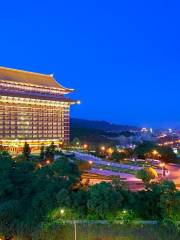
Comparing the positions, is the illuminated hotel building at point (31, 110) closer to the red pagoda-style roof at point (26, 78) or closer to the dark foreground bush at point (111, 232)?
the red pagoda-style roof at point (26, 78)

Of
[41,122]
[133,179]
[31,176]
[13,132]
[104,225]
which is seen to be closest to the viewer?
[104,225]

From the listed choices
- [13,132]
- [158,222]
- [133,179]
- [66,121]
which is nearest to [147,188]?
[158,222]

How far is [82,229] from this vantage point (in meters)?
18.8

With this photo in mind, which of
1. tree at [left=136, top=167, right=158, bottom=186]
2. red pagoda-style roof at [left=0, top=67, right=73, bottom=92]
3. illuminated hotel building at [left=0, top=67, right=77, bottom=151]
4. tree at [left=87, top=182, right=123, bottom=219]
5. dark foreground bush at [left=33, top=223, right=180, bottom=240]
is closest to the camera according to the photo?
dark foreground bush at [left=33, top=223, right=180, bottom=240]

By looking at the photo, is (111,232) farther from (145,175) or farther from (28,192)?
(145,175)

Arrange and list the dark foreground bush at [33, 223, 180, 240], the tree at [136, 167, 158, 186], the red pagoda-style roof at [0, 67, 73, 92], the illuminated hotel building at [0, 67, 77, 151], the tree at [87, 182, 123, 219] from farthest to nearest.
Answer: the red pagoda-style roof at [0, 67, 73, 92] < the illuminated hotel building at [0, 67, 77, 151] < the tree at [136, 167, 158, 186] < the tree at [87, 182, 123, 219] < the dark foreground bush at [33, 223, 180, 240]

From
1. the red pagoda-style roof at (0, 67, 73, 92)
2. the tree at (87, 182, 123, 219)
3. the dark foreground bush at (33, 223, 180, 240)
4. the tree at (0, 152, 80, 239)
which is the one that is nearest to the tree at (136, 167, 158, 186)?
the tree at (0, 152, 80, 239)

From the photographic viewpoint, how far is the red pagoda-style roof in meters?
53.2

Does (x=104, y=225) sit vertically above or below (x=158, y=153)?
below

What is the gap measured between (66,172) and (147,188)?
17.2ft

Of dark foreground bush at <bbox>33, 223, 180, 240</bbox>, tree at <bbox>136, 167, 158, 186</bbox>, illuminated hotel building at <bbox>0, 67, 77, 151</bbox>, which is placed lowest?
dark foreground bush at <bbox>33, 223, 180, 240</bbox>

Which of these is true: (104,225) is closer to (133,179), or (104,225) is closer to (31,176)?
(31,176)

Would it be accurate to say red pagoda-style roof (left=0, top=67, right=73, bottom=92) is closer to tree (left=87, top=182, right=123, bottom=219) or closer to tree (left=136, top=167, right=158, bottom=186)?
tree (left=136, top=167, right=158, bottom=186)

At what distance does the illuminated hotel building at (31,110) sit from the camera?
51.6 meters
